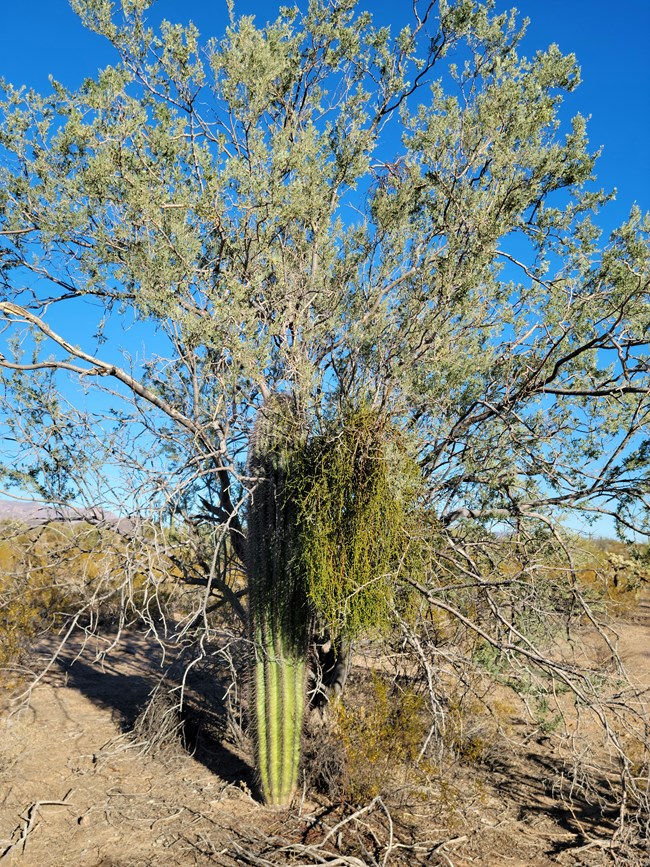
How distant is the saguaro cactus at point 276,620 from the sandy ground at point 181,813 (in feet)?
1.34

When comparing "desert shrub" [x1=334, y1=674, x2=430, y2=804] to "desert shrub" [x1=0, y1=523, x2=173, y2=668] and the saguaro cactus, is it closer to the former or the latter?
the saguaro cactus

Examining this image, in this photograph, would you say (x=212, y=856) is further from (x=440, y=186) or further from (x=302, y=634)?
(x=440, y=186)

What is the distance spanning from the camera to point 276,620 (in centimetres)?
516

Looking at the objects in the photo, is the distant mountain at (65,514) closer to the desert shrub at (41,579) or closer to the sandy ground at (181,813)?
the desert shrub at (41,579)

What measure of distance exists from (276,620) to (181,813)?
1599mm

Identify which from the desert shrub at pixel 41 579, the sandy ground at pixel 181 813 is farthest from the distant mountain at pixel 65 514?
the sandy ground at pixel 181 813

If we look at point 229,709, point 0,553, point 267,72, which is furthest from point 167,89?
point 0,553

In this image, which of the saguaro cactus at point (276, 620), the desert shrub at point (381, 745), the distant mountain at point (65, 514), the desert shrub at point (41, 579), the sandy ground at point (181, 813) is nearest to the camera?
the sandy ground at point (181, 813)

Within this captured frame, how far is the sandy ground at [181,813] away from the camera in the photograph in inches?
177

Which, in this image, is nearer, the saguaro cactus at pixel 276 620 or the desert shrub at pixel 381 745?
the saguaro cactus at pixel 276 620

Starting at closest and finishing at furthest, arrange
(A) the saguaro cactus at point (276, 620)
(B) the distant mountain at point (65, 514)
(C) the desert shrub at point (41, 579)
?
1. (A) the saguaro cactus at point (276, 620)
2. (B) the distant mountain at point (65, 514)
3. (C) the desert shrub at point (41, 579)

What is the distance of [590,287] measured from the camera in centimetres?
554

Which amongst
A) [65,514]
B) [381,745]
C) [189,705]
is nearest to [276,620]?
[381,745]

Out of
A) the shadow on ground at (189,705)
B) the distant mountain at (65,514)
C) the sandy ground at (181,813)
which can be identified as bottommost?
the sandy ground at (181,813)
